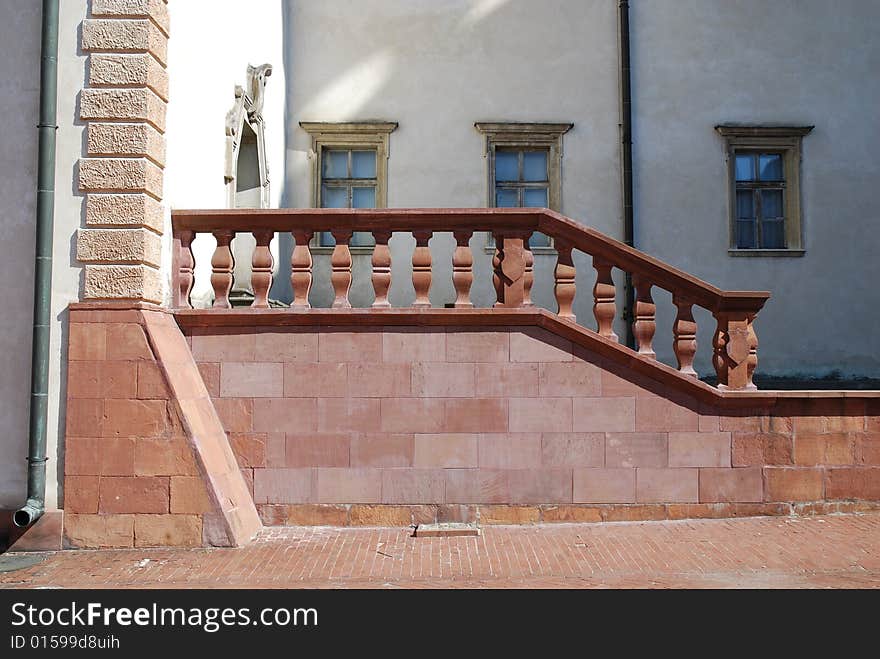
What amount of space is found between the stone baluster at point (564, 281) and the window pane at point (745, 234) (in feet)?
21.2

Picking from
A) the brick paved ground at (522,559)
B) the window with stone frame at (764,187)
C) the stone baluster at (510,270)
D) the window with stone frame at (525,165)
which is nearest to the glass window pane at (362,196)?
the window with stone frame at (525,165)

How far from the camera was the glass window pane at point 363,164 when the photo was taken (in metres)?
12.7

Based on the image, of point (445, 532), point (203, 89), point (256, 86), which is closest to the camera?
point (445, 532)

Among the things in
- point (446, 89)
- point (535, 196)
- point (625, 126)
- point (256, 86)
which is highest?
point (446, 89)

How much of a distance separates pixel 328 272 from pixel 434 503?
19.7ft

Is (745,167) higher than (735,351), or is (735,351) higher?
(745,167)

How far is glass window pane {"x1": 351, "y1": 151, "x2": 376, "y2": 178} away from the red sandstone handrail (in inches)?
225

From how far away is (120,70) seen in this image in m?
6.53

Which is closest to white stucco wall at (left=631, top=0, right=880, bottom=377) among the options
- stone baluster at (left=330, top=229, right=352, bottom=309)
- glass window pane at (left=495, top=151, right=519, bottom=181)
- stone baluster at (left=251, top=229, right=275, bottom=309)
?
glass window pane at (left=495, top=151, right=519, bottom=181)

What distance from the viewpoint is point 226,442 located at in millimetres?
6883

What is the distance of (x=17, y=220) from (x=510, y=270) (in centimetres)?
404

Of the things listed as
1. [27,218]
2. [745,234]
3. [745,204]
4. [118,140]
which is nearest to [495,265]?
[118,140]

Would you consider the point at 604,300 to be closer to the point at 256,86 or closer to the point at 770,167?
the point at 256,86
